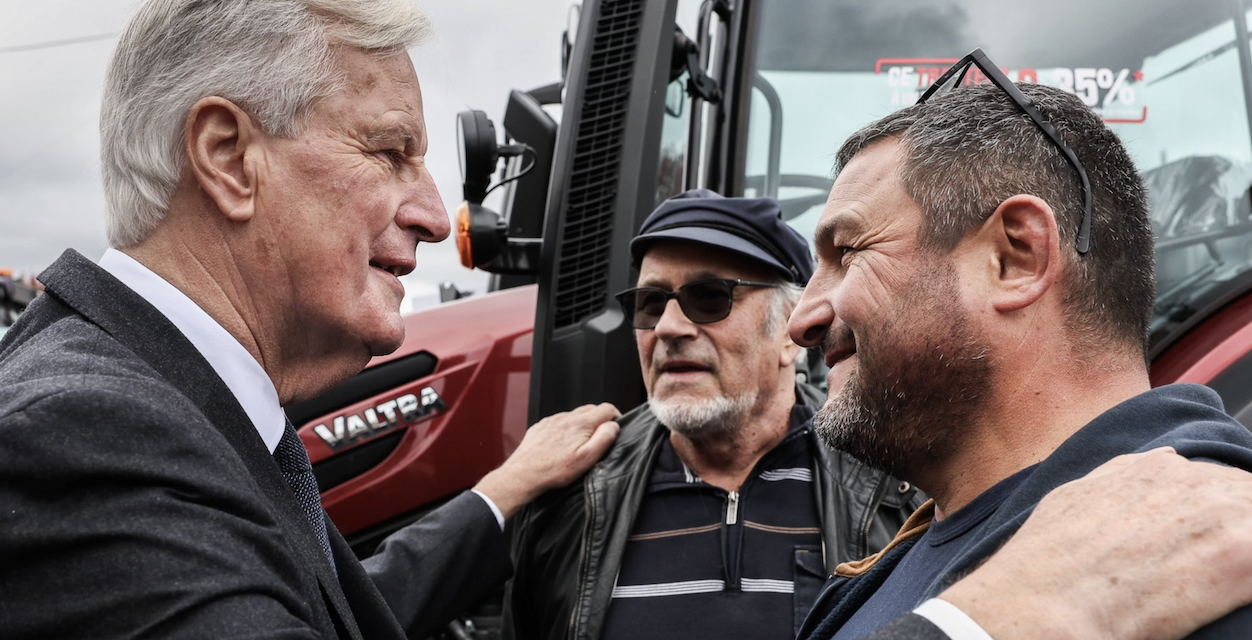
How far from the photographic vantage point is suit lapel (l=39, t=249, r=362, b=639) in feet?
4.30

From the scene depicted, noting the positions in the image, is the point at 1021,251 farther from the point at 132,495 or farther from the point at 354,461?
the point at 354,461

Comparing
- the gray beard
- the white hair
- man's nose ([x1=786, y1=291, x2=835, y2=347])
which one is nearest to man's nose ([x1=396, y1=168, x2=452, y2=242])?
the white hair

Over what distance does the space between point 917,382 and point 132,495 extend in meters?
1.02

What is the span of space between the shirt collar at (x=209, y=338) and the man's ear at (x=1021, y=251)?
998 millimetres

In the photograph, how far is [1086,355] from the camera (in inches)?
58.7

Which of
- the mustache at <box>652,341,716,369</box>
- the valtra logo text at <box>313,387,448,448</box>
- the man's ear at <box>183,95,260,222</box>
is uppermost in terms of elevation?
the man's ear at <box>183,95,260,222</box>

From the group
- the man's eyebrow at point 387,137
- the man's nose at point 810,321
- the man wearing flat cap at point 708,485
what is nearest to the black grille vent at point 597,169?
the man wearing flat cap at point 708,485

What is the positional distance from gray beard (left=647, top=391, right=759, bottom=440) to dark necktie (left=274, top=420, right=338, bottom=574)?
1397 mm

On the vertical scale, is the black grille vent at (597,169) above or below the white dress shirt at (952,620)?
above

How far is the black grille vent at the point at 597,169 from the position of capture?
3.39 metres

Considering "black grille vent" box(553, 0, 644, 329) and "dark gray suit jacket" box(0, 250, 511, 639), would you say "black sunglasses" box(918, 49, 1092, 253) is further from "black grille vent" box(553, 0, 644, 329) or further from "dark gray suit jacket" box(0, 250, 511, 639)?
"black grille vent" box(553, 0, 644, 329)

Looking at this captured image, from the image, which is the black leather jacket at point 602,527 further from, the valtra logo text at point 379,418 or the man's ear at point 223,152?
the man's ear at point 223,152

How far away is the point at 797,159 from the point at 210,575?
2625 millimetres

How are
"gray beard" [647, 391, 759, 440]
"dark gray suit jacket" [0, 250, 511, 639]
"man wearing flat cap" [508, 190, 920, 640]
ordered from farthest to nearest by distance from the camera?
"gray beard" [647, 391, 759, 440]
"man wearing flat cap" [508, 190, 920, 640]
"dark gray suit jacket" [0, 250, 511, 639]
